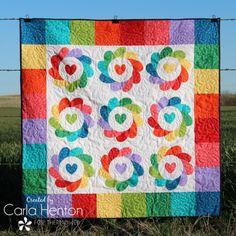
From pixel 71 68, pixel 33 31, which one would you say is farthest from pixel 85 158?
pixel 33 31

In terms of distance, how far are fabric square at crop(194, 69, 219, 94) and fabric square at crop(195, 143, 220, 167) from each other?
0.45 meters

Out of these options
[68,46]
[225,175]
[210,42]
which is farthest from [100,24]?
[225,175]

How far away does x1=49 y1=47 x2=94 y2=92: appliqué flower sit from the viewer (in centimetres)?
445

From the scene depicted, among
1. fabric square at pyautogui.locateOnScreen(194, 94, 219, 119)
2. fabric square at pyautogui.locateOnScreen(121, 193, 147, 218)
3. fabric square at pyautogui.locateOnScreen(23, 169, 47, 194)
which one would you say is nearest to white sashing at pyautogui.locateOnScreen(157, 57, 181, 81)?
fabric square at pyautogui.locateOnScreen(194, 94, 219, 119)

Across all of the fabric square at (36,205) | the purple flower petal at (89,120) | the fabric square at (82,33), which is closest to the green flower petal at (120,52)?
the fabric square at (82,33)

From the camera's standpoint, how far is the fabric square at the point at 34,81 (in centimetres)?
443

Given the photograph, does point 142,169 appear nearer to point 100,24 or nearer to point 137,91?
point 137,91

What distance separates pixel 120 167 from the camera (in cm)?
450

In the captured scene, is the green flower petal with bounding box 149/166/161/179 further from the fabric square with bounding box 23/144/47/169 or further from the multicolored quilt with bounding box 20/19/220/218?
the fabric square with bounding box 23/144/47/169

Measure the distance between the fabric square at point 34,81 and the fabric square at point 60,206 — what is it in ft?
2.93

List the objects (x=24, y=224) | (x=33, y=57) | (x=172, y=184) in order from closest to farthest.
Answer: (x=33, y=57), (x=172, y=184), (x=24, y=224)

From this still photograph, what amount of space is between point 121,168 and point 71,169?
42cm

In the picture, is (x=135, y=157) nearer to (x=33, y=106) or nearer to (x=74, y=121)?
(x=74, y=121)

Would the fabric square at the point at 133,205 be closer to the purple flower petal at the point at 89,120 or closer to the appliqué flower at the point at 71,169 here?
the appliqué flower at the point at 71,169
